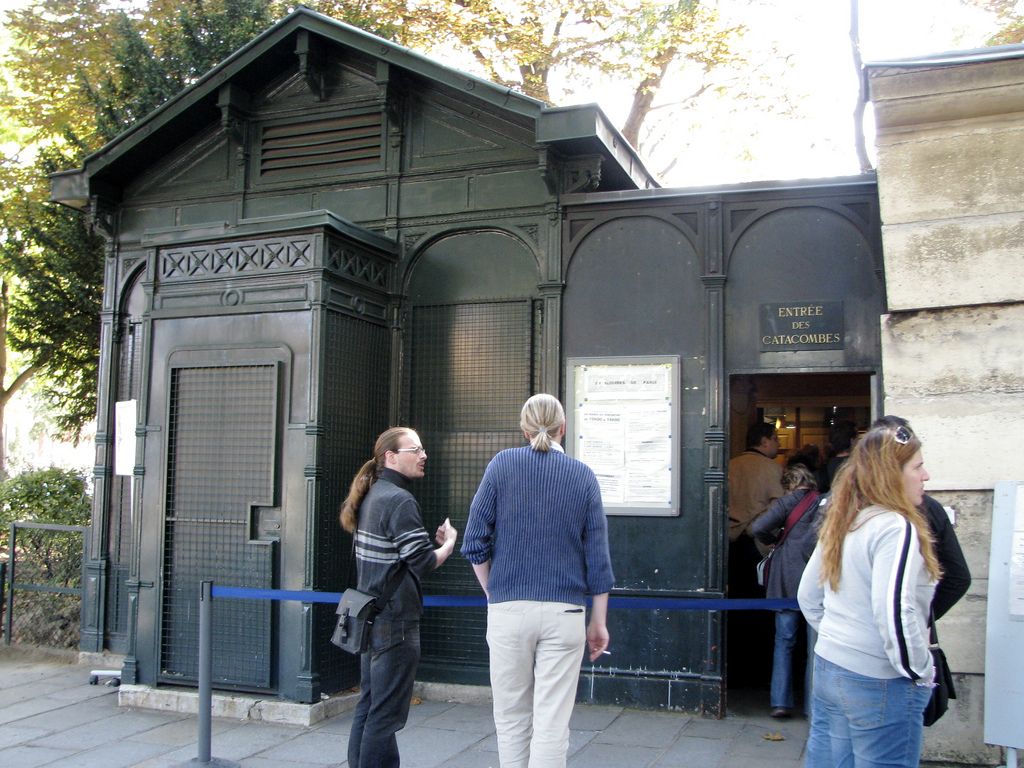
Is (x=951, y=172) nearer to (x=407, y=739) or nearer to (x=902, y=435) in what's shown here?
(x=902, y=435)

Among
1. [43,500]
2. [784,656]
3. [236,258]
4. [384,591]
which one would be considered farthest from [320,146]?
[43,500]

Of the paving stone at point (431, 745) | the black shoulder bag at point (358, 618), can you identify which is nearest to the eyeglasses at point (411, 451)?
the black shoulder bag at point (358, 618)

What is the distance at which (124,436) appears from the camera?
891 centimetres

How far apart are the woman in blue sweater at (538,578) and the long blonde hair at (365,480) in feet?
2.77

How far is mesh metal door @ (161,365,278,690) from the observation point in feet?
23.3

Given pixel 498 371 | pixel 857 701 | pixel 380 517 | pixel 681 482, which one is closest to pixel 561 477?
pixel 380 517

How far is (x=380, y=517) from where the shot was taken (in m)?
4.99

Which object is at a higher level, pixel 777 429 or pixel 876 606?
pixel 777 429

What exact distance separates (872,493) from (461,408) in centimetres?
461

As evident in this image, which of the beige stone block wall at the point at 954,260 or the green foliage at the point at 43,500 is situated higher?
the beige stone block wall at the point at 954,260

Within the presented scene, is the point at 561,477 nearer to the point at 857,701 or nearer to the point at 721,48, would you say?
the point at 857,701

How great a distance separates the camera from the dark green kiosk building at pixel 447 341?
23.2ft

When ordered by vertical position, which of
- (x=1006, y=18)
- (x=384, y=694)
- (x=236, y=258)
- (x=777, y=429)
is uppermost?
(x=1006, y=18)

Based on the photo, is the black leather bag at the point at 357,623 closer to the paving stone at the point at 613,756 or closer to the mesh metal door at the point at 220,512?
the paving stone at the point at 613,756
